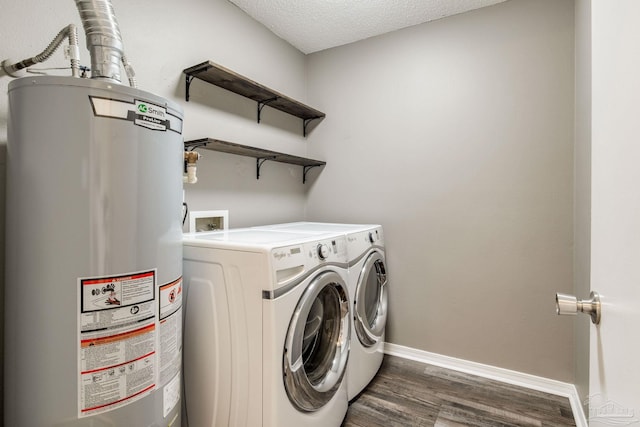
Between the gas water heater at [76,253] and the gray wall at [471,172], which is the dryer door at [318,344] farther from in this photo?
the gray wall at [471,172]

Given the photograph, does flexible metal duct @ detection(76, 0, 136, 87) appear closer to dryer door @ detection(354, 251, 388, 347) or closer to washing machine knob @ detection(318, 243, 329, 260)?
washing machine knob @ detection(318, 243, 329, 260)

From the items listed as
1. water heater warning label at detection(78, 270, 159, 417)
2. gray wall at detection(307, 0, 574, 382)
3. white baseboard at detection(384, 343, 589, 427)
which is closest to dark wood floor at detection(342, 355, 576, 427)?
white baseboard at detection(384, 343, 589, 427)

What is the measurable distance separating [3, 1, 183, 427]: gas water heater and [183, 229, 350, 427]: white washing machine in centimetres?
34

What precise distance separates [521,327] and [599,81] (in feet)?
6.24

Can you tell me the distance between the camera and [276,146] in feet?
8.18

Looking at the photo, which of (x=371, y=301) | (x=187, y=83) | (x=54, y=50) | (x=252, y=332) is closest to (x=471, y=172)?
(x=371, y=301)

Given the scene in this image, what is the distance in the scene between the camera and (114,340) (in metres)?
0.88

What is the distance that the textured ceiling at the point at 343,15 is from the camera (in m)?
2.06

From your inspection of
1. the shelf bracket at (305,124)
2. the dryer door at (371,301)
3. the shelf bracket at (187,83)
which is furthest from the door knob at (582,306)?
the shelf bracket at (305,124)

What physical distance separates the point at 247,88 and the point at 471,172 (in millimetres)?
1619

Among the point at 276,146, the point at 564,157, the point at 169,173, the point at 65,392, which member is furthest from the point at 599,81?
the point at 276,146

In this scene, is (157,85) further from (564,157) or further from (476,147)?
(564,157)

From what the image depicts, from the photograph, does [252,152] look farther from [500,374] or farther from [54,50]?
[500,374]

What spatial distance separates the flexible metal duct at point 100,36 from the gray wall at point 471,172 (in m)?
1.85
